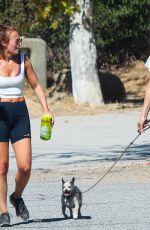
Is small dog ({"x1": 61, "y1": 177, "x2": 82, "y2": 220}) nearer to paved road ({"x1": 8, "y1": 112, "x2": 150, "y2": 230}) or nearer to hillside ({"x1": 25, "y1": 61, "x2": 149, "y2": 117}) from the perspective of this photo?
paved road ({"x1": 8, "y1": 112, "x2": 150, "y2": 230})

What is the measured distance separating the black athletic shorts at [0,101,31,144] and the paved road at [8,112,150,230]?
832mm

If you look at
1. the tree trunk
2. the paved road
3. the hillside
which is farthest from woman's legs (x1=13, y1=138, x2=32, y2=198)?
the tree trunk

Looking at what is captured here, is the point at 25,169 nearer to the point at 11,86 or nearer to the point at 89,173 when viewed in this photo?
the point at 11,86

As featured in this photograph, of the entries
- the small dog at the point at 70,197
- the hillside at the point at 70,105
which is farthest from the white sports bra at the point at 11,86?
the hillside at the point at 70,105

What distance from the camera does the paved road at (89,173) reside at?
8734mm

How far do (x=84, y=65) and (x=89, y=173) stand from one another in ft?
37.3

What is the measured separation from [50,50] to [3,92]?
915 inches

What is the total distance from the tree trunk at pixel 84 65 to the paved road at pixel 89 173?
6.31ft

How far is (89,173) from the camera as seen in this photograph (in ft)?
41.6

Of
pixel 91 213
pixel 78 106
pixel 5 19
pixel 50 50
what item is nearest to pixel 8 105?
pixel 91 213

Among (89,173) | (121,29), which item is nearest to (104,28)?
(121,29)

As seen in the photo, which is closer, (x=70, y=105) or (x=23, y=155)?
(x=23, y=155)

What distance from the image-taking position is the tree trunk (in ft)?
77.4

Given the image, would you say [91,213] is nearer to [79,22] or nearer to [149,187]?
[149,187]
